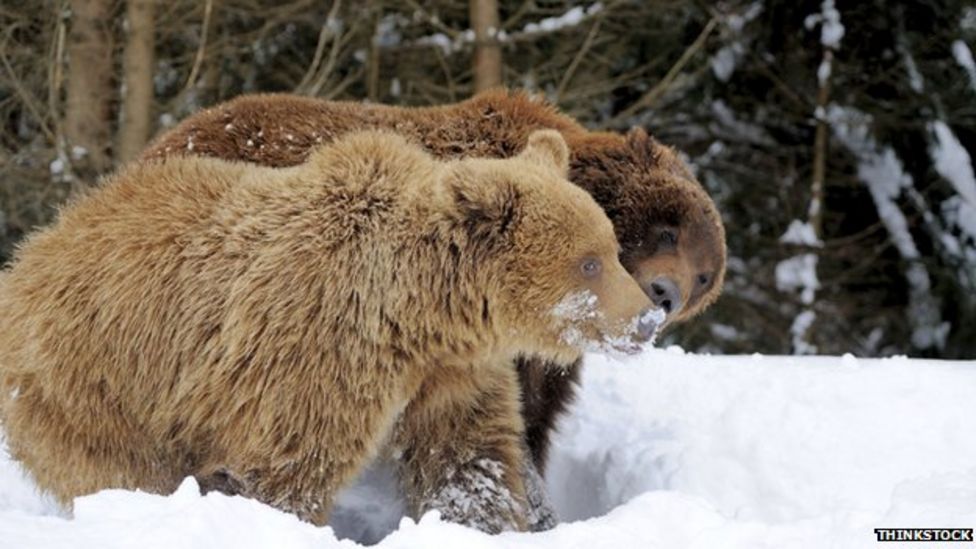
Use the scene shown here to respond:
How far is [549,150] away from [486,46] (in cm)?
853

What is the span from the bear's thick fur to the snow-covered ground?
0.49m

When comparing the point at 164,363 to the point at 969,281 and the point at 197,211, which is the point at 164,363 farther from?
the point at 969,281

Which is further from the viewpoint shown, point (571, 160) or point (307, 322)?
point (571, 160)

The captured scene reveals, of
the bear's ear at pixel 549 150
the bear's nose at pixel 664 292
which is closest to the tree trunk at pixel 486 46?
the bear's nose at pixel 664 292

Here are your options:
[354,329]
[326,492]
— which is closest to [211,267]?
[354,329]

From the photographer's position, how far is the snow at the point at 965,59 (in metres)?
15.0

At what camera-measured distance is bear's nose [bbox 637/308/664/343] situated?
5.05 meters

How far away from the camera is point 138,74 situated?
1221cm

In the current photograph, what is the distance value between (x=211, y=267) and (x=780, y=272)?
37.1ft

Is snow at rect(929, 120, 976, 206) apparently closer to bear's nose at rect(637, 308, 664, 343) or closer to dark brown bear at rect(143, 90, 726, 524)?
dark brown bear at rect(143, 90, 726, 524)

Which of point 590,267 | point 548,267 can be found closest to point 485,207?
point 548,267

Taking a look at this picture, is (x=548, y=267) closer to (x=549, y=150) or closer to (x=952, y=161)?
(x=549, y=150)

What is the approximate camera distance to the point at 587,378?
7.32m

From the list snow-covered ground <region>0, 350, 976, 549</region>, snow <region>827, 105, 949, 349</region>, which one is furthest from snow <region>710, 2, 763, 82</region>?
snow-covered ground <region>0, 350, 976, 549</region>
